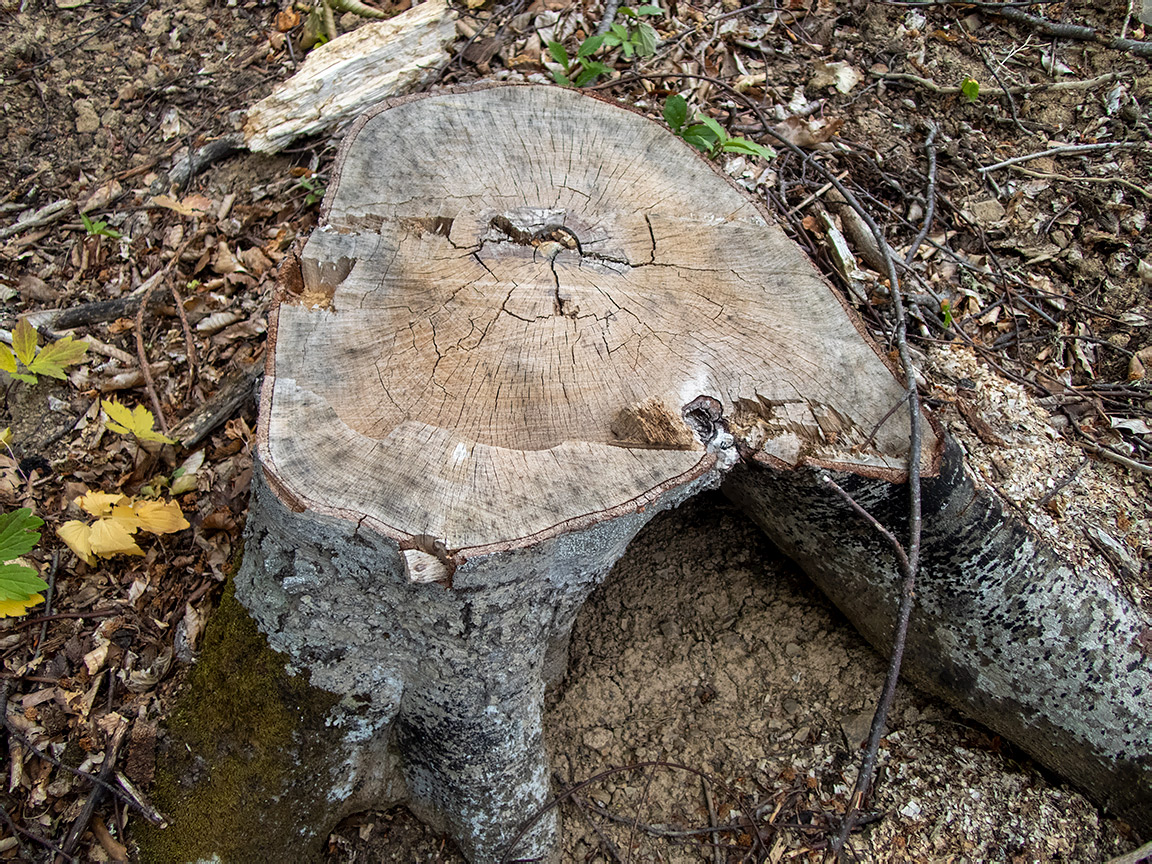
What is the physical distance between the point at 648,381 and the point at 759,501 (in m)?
0.64

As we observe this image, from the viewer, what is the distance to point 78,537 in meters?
1.99

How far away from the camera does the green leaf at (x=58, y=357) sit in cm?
216

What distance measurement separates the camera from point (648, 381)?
1.54 meters

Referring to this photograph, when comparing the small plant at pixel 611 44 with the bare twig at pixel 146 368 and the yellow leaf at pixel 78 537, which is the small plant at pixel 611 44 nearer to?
the bare twig at pixel 146 368

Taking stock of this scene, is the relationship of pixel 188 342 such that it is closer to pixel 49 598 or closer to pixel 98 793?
pixel 49 598

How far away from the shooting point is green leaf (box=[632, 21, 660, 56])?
2639 mm

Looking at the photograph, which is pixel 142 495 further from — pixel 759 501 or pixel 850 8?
pixel 850 8

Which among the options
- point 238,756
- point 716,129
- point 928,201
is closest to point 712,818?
point 238,756

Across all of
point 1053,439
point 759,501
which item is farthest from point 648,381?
point 1053,439

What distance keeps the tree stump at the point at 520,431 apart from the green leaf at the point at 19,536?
24.0 inches

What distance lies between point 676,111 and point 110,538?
2.18 m

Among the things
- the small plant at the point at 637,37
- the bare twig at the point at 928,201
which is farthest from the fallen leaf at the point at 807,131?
the small plant at the point at 637,37

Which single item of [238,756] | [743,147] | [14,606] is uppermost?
[743,147]

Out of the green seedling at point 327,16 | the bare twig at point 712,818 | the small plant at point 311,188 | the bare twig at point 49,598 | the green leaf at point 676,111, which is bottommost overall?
the bare twig at point 712,818
